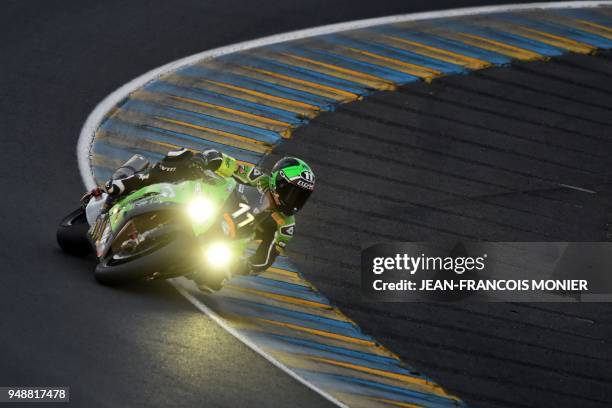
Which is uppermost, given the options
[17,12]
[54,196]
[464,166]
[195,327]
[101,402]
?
[17,12]

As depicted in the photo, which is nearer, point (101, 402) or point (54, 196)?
point (101, 402)

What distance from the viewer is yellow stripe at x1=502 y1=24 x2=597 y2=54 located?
22016mm

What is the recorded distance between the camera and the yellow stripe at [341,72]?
20188 millimetres

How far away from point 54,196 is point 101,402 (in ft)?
15.4

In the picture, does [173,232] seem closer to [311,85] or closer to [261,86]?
[261,86]

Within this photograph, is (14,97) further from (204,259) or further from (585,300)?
(585,300)

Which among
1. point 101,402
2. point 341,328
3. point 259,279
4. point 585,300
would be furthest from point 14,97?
point 585,300

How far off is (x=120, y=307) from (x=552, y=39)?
488 inches

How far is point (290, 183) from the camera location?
42.9 feet

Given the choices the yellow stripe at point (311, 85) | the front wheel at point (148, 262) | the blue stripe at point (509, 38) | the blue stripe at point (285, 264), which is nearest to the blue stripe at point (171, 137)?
the blue stripe at point (285, 264)

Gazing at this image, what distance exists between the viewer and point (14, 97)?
1797 cm

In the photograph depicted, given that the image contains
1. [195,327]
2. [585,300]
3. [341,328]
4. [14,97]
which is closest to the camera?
[195,327]

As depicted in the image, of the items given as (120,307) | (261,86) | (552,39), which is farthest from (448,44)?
(120,307)

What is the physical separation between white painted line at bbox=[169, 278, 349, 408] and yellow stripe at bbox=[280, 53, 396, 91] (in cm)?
715
